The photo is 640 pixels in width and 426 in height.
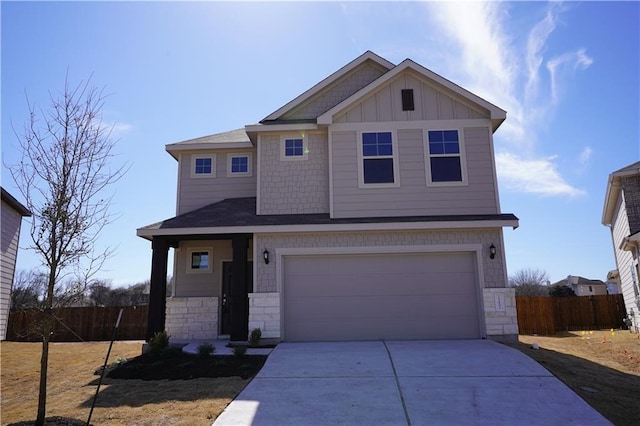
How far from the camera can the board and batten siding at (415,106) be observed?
11.9 meters

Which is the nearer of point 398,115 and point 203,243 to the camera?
point 398,115

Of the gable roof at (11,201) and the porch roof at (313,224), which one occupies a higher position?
the gable roof at (11,201)

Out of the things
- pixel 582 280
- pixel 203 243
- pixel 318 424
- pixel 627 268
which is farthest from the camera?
pixel 582 280

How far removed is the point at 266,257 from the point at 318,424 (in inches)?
230

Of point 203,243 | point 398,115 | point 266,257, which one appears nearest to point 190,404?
point 266,257

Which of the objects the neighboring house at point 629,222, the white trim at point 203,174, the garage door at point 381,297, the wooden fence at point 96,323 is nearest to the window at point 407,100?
the garage door at point 381,297

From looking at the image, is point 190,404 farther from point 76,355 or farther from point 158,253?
point 76,355

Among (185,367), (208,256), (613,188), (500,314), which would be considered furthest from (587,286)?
(185,367)

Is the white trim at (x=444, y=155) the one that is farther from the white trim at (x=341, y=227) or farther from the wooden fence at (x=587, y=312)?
the wooden fence at (x=587, y=312)

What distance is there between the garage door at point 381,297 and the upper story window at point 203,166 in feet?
15.1

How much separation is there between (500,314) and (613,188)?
31.8ft

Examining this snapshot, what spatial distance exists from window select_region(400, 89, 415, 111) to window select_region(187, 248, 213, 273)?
6.93 metres

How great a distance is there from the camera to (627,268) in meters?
17.8

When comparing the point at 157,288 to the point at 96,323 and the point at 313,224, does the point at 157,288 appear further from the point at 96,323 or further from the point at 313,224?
the point at 96,323
